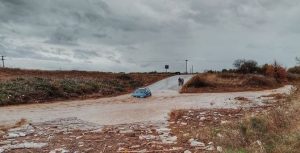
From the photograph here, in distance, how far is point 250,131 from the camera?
38.9ft

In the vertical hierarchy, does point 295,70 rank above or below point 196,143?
above

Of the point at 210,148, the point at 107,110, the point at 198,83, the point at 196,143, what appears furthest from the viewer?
the point at 198,83

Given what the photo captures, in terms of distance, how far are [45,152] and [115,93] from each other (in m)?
34.2

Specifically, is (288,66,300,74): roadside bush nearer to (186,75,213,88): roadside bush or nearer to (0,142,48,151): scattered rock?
(186,75,213,88): roadside bush

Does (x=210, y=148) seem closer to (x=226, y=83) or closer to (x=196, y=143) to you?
(x=196, y=143)

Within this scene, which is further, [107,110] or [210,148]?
[107,110]

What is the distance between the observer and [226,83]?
53531 mm

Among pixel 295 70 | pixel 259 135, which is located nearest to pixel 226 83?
pixel 295 70

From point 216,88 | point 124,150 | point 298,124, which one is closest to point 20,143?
point 124,150

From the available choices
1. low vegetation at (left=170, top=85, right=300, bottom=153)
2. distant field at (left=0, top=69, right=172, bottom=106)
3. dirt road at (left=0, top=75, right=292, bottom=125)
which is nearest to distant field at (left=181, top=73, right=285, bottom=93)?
distant field at (left=0, top=69, right=172, bottom=106)

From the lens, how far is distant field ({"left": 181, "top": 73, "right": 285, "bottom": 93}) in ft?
162

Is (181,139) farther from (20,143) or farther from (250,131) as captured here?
(20,143)

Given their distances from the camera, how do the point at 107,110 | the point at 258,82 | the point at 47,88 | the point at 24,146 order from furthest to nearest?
1. the point at 258,82
2. the point at 47,88
3. the point at 107,110
4. the point at 24,146

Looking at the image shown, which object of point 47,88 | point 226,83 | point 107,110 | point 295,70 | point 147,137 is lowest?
point 107,110
